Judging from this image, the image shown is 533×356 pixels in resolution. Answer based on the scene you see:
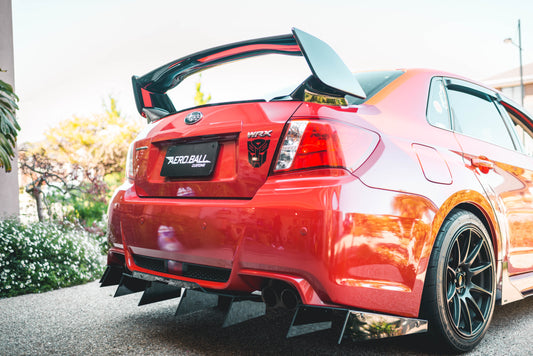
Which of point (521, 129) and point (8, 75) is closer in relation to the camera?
point (521, 129)

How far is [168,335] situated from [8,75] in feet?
16.8

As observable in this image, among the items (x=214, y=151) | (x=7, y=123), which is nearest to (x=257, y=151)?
(x=214, y=151)

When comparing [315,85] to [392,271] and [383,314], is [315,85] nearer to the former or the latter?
[392,271]

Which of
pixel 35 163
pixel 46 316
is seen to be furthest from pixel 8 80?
pixel 46 316

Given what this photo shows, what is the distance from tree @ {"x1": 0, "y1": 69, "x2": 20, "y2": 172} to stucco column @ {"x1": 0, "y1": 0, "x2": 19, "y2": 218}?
4.03 ft

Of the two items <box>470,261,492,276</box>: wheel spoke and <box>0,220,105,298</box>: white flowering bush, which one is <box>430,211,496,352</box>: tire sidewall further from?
<box>0,220,105,298</box>: white flowering bush

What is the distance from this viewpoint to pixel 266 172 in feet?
6.41

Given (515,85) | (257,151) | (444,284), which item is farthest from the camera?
(515,85)

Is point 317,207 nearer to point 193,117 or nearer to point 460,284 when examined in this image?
point 193,117

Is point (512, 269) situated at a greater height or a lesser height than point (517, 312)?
greater

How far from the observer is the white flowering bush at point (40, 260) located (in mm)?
4305

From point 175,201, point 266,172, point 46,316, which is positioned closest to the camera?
point 266,172

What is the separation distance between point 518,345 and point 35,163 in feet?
26.7

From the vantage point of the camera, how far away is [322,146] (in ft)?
6.13
